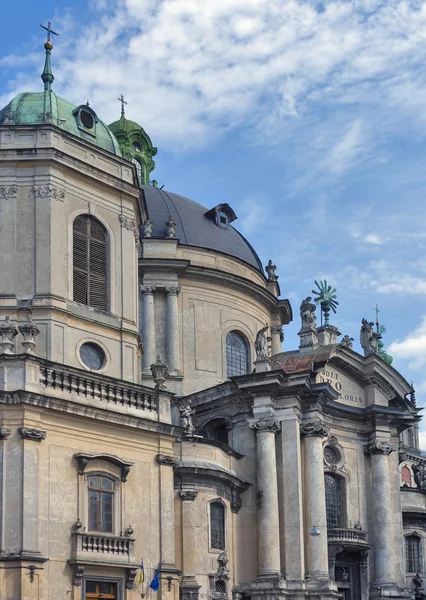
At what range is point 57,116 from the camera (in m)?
36.7

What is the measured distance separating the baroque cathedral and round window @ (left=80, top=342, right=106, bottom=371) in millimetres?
74

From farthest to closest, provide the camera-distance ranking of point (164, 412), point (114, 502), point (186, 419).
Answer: point (186, 419) < point (164, 412) < point (114, 502)

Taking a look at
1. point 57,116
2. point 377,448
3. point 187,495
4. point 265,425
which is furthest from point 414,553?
point 57,116

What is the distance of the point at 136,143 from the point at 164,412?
2696cm

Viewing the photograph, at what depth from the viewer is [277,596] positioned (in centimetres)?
3947

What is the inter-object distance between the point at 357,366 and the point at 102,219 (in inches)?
614

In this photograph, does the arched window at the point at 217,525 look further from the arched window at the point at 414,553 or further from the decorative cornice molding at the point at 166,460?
the arched window at the point at 414,553

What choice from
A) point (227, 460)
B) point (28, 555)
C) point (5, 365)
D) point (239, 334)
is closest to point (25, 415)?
point (5, 365)

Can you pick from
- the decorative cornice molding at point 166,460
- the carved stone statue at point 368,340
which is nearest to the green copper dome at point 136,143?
the carved stone statue at point 368,340

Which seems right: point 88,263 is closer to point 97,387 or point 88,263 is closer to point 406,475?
point 97,387

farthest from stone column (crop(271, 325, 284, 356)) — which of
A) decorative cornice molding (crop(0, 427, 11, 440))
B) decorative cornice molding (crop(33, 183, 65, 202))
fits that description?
decorative cornice molding (crop(0, 427, 11, 440))

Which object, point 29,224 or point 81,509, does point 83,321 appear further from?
point 81,509

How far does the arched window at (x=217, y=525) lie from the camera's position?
128ft

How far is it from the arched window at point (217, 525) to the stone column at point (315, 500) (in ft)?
12.2
